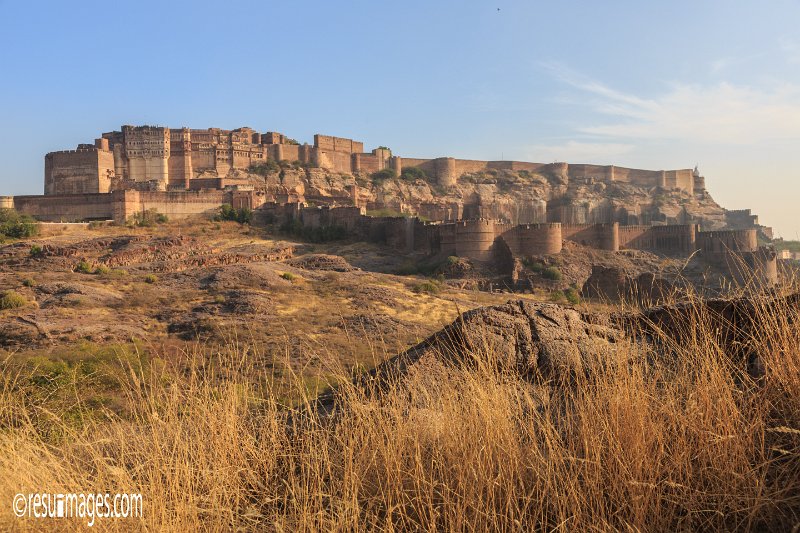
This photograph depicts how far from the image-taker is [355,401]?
11.5 ft

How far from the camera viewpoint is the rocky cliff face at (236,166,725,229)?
179 feet

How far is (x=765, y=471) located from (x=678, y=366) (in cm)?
110

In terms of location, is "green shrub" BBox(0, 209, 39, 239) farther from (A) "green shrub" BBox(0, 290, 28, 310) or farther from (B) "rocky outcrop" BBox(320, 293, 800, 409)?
(B) "rocky outcrop" BBox(320, 293, 800, 409)

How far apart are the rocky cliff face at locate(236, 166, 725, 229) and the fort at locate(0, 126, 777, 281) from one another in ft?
0.94

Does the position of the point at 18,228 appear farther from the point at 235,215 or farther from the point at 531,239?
the point at 531,239

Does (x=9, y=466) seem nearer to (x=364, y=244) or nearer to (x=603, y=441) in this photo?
(x=603, y=441)

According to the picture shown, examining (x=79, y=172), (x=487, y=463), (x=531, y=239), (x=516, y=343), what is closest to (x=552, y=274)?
(x=531, y=239)

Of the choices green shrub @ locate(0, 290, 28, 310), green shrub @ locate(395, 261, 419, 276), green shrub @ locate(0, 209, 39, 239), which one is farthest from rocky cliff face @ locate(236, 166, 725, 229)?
green shrub @ locate(0, 290, 28, 310)

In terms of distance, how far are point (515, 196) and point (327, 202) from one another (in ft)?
79.2

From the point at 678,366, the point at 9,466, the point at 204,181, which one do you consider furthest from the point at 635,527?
the point at 204,181

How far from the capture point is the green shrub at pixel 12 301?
1847cm

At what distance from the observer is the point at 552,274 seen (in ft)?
109

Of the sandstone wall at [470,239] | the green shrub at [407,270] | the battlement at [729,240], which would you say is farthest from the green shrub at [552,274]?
the battlement at [729,240]

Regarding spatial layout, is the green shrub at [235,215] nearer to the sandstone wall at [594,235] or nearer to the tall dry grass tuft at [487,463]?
the sandstone wall at [594,235]
